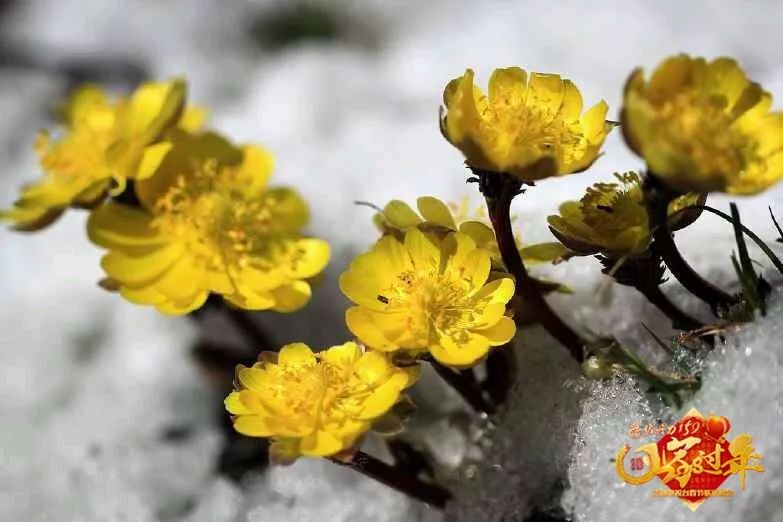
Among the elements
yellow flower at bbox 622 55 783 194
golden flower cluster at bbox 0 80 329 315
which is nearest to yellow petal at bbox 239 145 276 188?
golden flower cluster at bbox 0 80 329 315

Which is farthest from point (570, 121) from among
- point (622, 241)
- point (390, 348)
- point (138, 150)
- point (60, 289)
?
point (60, 289)

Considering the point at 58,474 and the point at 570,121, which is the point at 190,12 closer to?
the point at 58,474

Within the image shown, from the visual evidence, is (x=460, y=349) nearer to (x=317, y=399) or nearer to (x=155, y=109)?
(x=317, y=399)

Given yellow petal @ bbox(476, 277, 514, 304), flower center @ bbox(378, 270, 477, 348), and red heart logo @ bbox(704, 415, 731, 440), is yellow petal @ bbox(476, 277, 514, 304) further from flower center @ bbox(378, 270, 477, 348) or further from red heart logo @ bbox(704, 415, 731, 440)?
red heart logo @ bbox(704, 415, 731, 440)

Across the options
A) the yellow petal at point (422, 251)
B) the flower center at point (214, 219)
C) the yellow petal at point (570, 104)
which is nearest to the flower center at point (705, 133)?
the yellow petal at point (570, 104)

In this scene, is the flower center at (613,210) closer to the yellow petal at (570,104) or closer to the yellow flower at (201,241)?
the yellow petal at (570,104)

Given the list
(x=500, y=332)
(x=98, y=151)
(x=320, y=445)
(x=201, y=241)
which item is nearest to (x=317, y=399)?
(x=320, y=445)
